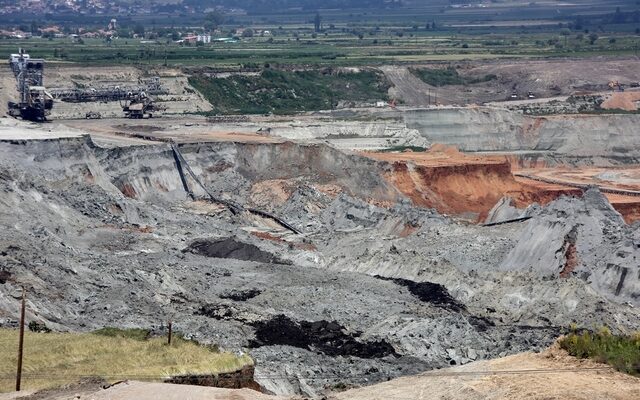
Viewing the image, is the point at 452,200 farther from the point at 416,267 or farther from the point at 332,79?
the point at 332,79

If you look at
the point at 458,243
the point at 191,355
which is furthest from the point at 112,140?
the point at 191,355

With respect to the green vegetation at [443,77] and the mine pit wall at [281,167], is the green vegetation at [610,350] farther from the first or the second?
the green vegetation at [443,77]

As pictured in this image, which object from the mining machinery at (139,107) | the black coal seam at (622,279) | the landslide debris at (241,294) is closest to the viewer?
the black coal seam at (622,279)

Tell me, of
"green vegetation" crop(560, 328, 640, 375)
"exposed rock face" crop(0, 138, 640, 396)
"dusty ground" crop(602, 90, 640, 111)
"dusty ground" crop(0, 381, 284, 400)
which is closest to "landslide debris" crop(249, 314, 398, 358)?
"exposed rock face" crop(0, 138, 640, 396)

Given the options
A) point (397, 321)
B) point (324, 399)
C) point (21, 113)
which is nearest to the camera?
point (324, 399)

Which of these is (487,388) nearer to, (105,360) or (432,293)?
(105,360)

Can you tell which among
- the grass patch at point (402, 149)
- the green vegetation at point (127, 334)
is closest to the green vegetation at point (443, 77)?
the grass patch at point (402, 149)

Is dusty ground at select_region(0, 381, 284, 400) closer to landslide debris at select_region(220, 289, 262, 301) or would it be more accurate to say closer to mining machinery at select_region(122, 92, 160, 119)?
landslide debris at select_region(220, 289, 262, 301)
